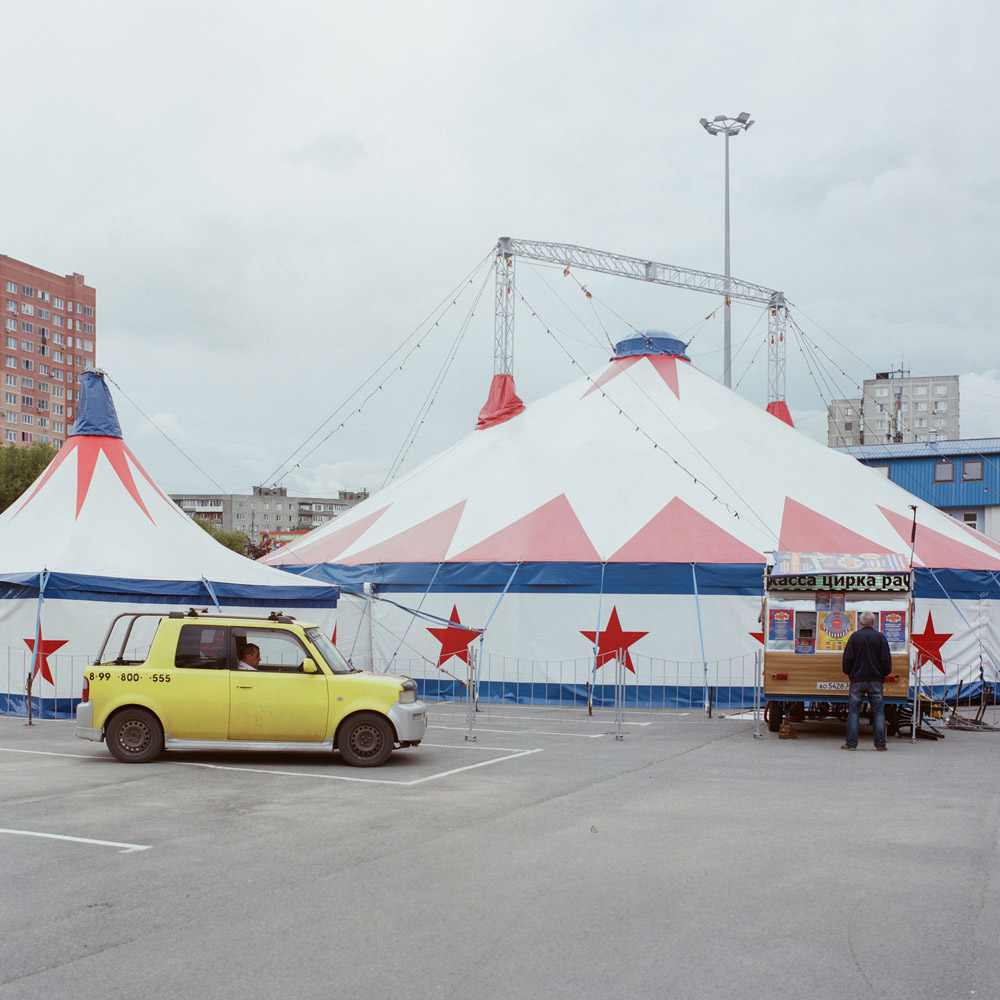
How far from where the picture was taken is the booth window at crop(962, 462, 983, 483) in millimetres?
45469

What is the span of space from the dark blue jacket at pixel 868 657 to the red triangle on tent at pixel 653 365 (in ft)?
39.1

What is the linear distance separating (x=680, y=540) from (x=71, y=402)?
82.6 m

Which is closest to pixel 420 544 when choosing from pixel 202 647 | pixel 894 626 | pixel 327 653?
pixel 327 653

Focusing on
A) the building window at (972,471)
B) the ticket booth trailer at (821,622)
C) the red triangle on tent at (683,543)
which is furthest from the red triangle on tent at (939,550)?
the building window at (972,471)

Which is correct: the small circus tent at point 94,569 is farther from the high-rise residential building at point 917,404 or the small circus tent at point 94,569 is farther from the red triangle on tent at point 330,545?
the high-rise residential building at point 917,404

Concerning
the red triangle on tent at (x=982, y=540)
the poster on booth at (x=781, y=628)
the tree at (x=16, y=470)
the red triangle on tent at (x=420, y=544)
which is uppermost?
the tree at (x=16, y=470)

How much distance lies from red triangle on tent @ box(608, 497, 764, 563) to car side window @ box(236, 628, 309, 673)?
830 cm

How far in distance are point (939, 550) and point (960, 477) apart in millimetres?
28707

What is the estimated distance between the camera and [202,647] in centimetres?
1111

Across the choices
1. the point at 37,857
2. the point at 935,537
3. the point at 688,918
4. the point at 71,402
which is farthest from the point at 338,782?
the point at 71,402

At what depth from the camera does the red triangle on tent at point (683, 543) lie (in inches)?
719

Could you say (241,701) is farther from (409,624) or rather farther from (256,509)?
(256,509)

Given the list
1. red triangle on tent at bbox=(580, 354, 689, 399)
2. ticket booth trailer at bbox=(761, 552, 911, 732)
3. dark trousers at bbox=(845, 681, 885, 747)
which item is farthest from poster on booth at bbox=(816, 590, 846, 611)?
red triangle on tent at bbox=(580, 354, 689, 399)

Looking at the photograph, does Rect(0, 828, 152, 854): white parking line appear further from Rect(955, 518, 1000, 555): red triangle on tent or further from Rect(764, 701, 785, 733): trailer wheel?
Rect(955, 518, 1000, 555): red triangle on tent
